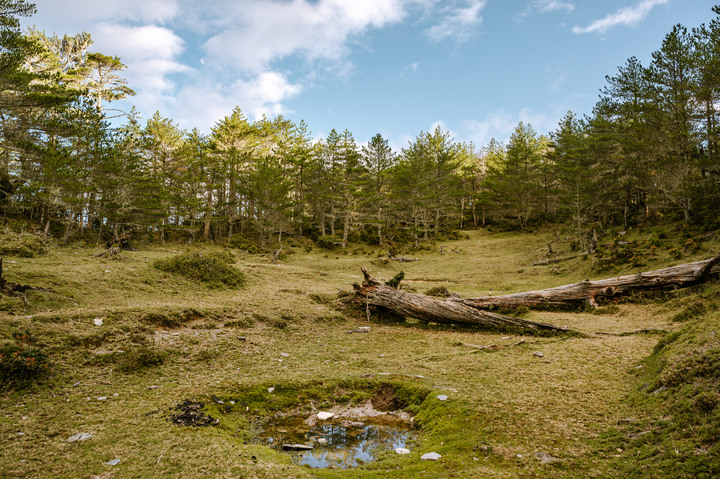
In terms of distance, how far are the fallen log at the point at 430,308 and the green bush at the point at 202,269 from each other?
5.91 m

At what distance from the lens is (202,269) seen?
1360 cm

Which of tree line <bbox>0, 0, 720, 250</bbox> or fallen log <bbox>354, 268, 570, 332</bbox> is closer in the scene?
fallen log <bbox>354, 268, 570, 332</bbox>

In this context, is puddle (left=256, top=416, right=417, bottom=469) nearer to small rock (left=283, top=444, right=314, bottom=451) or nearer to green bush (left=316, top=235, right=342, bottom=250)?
small rock (left=283, top=444, right=314, bottom=451)

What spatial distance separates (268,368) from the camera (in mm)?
6496

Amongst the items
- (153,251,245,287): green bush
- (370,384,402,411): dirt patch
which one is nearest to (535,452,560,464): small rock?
(370,384,402,411): dirt patch

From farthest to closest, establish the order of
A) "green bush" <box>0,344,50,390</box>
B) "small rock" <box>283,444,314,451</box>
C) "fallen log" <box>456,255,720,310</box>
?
"fallen log" <box>456,255,720,310</box>
"green bush" <box>0,344,50,390</box>
"small rock" <box>283,444,314,451</box>

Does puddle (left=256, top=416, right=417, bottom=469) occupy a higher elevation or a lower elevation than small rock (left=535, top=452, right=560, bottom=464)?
lower

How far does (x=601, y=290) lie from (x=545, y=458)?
430 inches

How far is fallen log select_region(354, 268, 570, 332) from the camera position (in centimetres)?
997

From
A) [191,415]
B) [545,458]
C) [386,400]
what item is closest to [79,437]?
[191,415]

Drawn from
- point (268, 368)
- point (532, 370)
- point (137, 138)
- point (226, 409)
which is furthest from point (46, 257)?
point (137, 138)

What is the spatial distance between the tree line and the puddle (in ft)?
48.2

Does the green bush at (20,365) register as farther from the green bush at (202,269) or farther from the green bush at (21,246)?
the green bush at (21,246)

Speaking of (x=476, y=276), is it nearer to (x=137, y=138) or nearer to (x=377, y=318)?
(x=377, y=318)
